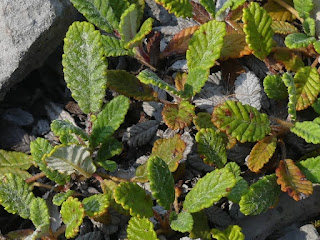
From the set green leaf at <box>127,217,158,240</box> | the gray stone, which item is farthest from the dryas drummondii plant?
the gray stone

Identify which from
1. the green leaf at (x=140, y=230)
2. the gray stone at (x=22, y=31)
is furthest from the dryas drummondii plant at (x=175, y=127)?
the gray stone at (x=22, y=31)

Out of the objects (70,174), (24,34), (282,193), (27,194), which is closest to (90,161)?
(70,174)

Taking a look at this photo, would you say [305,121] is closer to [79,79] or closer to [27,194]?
[79,79]

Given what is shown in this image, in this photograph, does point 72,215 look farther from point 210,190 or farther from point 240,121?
point 240,121

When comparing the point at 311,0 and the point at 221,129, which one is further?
the point at 311,0

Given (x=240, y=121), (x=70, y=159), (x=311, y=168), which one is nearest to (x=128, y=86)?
(x=70, y=159)

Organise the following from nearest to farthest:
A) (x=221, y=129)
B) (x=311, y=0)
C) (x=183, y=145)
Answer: (x=221, y=129) < (x=183, y=145) < (x=311, y=0)
